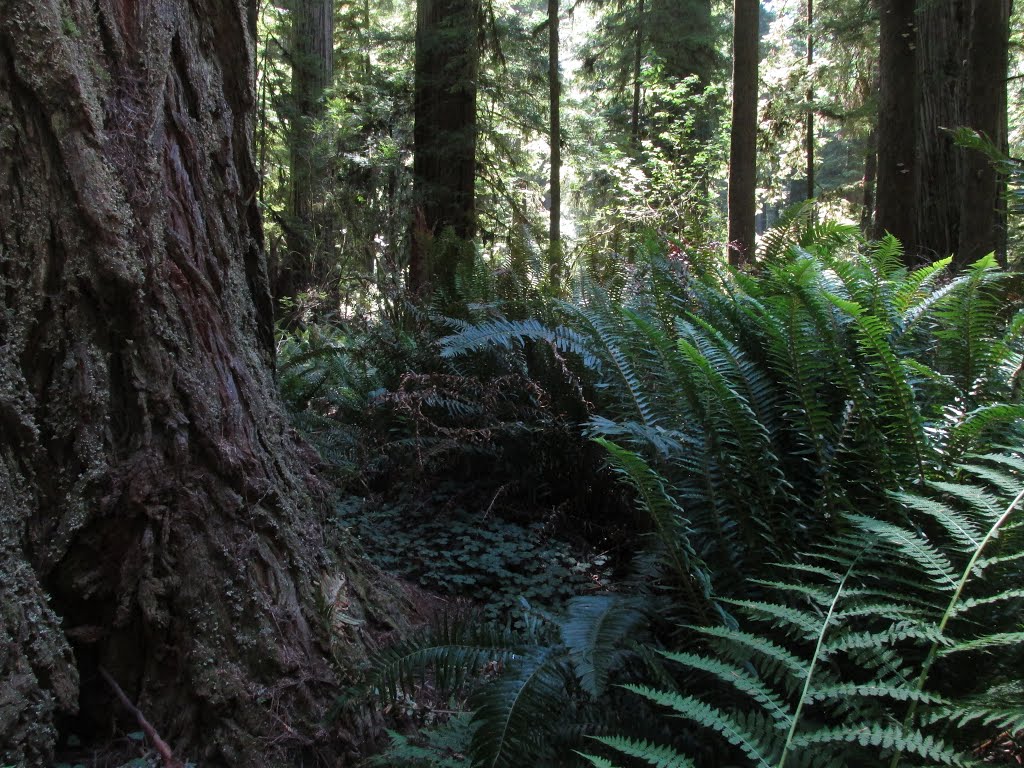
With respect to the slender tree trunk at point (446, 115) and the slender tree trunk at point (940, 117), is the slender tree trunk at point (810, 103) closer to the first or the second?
the slender tree trunk at point (940, 117)

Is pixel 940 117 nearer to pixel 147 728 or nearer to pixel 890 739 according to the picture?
pixel 890 739

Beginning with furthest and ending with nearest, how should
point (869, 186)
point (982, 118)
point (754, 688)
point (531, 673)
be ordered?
point (869, 186)
point (982, 118)
point (531, 673)
point (754, 688)

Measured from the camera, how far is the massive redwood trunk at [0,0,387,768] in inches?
59.6

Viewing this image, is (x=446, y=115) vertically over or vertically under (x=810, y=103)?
under

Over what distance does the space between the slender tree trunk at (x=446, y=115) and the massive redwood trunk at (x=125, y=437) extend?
5.32m

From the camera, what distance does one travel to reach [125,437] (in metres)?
1.66

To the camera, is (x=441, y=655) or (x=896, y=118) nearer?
(x=441, y=655)

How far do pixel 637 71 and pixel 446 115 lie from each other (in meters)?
10.9

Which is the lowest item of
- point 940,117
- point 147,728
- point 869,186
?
point 147,728

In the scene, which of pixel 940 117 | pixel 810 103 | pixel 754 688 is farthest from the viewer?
pixel 810 103

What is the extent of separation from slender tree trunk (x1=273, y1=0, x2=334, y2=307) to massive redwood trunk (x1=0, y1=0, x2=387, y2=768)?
590cm

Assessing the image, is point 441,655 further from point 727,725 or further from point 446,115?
point 446,115

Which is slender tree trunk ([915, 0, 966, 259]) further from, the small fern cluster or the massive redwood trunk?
the massive redwood trunk

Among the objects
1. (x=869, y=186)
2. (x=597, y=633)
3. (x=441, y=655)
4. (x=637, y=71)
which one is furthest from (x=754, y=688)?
(x=637, y=71)
